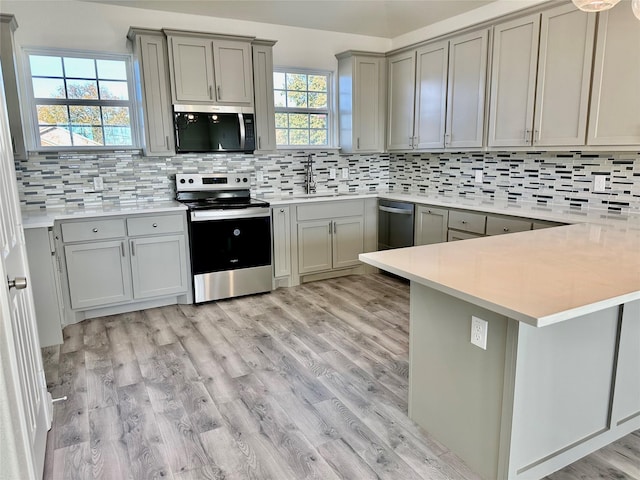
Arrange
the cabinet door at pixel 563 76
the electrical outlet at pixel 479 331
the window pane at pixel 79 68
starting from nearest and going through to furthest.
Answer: the electrical outlet at pixel 479 331 < the cabinet door at pixel 563 76 < the window pane at pixel 79 68

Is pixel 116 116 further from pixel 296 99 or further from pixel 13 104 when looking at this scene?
pixel 296 99

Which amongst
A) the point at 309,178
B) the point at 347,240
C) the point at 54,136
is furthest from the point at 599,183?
the point at 54,136

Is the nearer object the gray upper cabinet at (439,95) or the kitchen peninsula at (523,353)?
the kitchen peninsula at (523,353)

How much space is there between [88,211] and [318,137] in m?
2.52

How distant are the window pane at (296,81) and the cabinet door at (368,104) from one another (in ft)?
1.86

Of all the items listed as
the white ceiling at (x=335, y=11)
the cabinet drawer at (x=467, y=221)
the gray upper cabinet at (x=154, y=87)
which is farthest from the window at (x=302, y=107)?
the cabinet drawer at (x=467, y=221)

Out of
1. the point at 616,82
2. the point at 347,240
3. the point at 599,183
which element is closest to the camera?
the point at 616,82

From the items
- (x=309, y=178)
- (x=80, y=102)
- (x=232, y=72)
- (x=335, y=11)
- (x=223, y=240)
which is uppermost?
(x=335, y=11)

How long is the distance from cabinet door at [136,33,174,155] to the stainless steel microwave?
0.28 feet

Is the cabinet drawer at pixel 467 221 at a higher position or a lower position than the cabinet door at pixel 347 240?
higher

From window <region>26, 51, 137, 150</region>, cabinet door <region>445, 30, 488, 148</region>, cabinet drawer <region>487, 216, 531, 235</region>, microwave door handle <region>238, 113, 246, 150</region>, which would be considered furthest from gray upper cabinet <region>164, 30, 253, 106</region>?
cabinet drawer <region>487, 216, 531, 235</region>

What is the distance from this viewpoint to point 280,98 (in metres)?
4.73

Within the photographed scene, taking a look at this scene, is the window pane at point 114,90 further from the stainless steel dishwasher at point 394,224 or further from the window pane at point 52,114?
the stainless steel dishwasher at point 394,224

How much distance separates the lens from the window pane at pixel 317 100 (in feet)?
16.1
